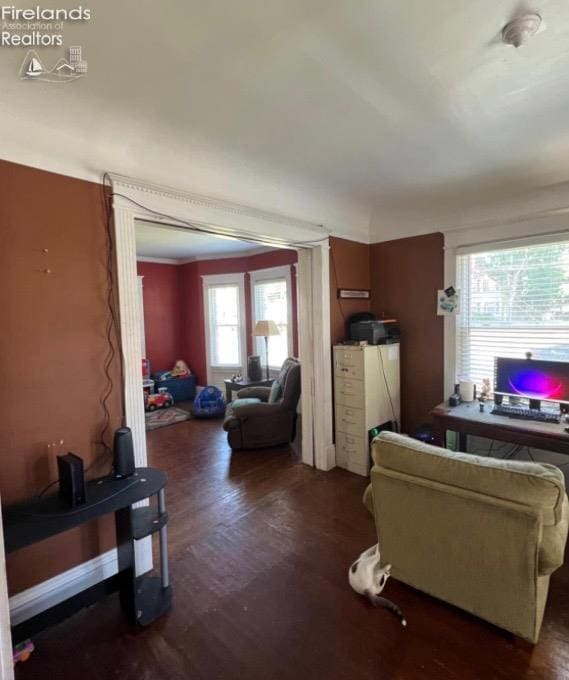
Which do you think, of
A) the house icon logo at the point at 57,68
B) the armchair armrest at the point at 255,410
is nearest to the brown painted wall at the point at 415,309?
the armchair armrest at the point at 255,410

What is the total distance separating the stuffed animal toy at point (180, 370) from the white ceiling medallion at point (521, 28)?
611 cm

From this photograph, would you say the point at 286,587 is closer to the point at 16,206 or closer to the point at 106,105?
the point at 16,206

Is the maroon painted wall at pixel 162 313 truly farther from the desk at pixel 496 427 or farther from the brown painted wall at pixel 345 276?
the desk at pixel 496 427

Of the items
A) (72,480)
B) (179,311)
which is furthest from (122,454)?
(179,311)

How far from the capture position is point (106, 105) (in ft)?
5.96

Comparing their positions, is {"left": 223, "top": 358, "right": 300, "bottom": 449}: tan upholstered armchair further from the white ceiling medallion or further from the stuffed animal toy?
the white ceiling medallion

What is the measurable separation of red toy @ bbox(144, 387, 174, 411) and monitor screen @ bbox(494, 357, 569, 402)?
4793 millimetres

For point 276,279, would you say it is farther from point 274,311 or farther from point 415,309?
point 415,309

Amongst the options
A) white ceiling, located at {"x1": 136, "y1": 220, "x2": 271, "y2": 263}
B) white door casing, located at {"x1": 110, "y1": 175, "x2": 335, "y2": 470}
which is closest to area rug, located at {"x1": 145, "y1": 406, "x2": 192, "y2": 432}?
white door casing, located at {"x1": 110, "y1": 175, "x2": 335, "y2": 470}

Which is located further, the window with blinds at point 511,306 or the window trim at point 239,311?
the window trim at point 239,311

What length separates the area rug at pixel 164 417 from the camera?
5165 millimetres

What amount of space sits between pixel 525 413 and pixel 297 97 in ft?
8.73

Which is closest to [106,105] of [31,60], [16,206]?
[31,60]

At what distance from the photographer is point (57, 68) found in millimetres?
1554
